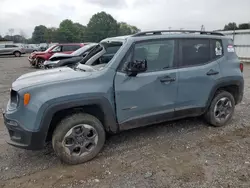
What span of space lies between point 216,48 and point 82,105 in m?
2.78

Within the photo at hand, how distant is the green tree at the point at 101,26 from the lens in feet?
216

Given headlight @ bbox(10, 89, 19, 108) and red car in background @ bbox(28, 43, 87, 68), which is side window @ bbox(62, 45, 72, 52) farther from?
headlight @ bbox(10, 89, 19, 108)

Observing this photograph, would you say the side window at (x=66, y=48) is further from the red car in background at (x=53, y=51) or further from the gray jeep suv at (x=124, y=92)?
the gray jeep suv at (x=124, y=92)

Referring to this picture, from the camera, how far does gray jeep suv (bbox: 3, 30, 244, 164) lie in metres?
3.16

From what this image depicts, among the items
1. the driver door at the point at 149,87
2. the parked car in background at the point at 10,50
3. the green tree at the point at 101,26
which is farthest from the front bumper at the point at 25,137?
the green tree at the point at 101,26

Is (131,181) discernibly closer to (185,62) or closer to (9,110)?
(9,110)

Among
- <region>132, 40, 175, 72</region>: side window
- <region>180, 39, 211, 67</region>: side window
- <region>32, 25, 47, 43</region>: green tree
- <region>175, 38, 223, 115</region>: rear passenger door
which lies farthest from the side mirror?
<region>32, 25, 47, 43</region>: green tree

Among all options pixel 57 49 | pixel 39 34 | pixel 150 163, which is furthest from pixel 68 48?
pixel 39 34

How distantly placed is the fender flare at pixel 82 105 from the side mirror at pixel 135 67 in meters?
0.56

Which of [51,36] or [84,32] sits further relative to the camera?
[51,36]

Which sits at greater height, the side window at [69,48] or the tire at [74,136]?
the side window at [69,48]

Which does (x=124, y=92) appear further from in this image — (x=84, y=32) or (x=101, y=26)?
(x=101, y=26)

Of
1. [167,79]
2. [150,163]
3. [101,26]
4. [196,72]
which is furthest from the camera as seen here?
[101,26]

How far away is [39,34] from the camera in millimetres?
81875
